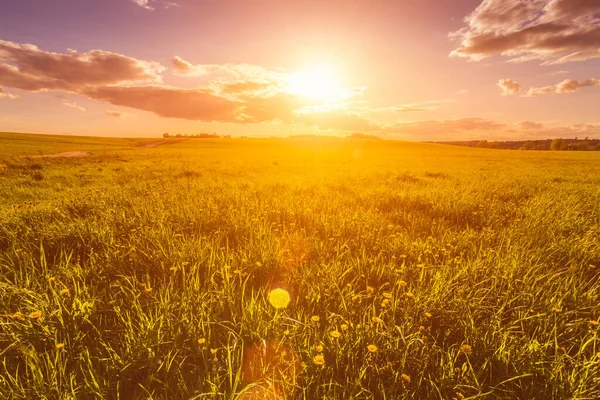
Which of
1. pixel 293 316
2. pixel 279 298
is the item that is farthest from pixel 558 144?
pixel 293 316

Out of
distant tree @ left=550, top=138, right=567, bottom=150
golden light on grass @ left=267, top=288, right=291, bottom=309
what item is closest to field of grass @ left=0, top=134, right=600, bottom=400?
golden light on grass @ left=267, top=288, right=291, bottom=309

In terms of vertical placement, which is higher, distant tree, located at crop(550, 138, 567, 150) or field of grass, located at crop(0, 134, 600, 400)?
distant tree, located at crop(550, 138, 567, 150)

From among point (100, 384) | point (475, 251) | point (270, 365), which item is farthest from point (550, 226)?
point (100, 384)

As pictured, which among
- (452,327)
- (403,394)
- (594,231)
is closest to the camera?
(403,394)

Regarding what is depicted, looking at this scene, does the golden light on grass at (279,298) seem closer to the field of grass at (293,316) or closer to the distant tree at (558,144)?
the field of grass at (293,316)

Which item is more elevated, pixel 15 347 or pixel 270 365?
pixel 15 347

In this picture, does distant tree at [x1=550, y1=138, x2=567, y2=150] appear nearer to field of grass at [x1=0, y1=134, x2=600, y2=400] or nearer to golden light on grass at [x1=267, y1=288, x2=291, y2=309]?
field of grass at [x1=0, y1=134, x2=600, y2=400]

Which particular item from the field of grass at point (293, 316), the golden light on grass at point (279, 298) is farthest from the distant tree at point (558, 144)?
the golden light on grass at point (279, 298)

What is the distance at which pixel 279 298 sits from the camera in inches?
106

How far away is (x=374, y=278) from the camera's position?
10.1 feet

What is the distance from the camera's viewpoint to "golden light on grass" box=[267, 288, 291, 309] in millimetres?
2535

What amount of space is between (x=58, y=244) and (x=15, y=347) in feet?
7.59

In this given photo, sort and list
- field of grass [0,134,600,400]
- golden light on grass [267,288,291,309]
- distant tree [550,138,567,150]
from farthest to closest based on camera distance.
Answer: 1. distant tree [550,138,567,150]
2. golden light on grass [267,288,291,309]
3. field of grass [0,134,600,400]

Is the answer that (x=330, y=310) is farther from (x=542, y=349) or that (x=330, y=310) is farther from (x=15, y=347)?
(x=15, y=347)
